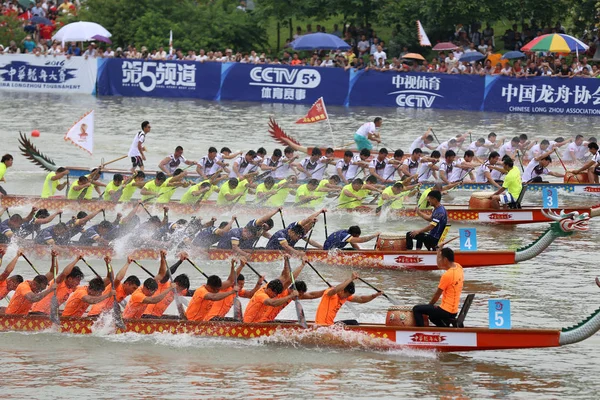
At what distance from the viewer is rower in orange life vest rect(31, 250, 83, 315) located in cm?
1381

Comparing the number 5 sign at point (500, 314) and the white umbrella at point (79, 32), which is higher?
the white umbrella at point (79, 32)

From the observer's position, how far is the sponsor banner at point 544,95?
104 feet

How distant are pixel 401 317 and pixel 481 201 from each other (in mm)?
7532

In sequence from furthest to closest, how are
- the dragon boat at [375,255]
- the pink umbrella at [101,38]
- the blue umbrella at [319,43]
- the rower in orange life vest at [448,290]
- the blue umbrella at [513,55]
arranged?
the pink umbrella at [101,38] → the blue umbrella at [319,43] → the blue umbrella at [513,55] → the dragon boat at [375,255] → the rower in orange life vest at [448,290]

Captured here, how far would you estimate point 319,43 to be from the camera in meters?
34.8

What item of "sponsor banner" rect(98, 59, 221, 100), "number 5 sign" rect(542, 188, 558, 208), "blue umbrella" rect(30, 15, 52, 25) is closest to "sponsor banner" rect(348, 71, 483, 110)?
"sponsor banner" rect(98, 59, 221, 100)

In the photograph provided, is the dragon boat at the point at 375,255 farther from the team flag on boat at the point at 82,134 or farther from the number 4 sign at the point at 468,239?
the team flag on boat at the point at 82,134

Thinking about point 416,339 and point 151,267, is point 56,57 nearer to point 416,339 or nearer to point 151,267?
point 151,267

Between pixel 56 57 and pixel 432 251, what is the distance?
71.4ft

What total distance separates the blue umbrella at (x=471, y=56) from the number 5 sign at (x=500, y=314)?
2205 cm

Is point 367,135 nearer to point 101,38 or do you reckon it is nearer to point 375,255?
point 375,255

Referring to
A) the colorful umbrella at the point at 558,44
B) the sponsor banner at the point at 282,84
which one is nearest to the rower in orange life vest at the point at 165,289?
the sponsor banner at the point at 282,84

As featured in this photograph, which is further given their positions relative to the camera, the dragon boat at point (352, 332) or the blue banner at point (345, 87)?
the blue banner at point (345, 87)

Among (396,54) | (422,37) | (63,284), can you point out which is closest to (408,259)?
(63,284)
